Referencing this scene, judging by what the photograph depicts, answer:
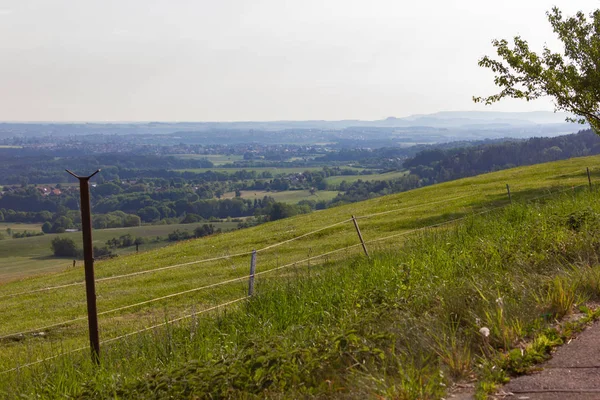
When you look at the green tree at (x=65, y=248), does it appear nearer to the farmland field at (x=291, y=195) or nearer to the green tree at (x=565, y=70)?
the farmland field at (x=291, y=195)

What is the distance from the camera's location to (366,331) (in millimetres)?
7145

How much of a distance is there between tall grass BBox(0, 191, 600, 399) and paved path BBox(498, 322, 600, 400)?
0.50m

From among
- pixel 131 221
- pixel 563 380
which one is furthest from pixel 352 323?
pixel 131 221

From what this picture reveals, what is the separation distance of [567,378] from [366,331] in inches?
82.2

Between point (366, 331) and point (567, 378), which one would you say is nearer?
point (567, 378)

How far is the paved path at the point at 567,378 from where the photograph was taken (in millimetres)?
5695

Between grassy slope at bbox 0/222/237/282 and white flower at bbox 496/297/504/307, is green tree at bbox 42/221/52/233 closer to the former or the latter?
grassy slope at bbox 0/222/237/282

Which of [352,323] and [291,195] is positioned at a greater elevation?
[352,323]

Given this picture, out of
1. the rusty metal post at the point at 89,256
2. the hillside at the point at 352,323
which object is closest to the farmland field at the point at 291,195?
the hillside at the point at 352,323

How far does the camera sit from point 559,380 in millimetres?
5984

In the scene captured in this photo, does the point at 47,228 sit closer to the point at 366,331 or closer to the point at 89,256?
the point at 89,256

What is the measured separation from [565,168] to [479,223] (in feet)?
129

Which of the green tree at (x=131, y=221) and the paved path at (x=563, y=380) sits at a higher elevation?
the paved path at (x=563, y=380)

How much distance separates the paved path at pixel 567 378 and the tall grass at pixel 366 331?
50 centimetres
